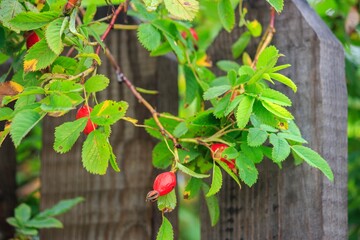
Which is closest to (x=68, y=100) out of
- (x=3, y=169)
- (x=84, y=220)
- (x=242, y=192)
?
(x=242, y=192)

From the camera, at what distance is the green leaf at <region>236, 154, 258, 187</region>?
1340mm

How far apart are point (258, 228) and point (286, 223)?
78 mm

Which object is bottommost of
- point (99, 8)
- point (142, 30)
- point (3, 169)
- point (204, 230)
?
point (204, 230)

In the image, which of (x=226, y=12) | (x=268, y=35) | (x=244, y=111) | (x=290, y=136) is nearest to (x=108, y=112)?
(x=244, y=111)

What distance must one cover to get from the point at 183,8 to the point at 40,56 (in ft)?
0.89

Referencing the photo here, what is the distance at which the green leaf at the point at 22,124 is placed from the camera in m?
1.15

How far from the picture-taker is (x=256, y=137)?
1.31m

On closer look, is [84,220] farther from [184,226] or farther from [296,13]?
[184,226]

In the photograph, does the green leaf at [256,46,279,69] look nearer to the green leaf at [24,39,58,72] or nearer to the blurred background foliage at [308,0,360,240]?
the green leaf at [24,39,58,72]

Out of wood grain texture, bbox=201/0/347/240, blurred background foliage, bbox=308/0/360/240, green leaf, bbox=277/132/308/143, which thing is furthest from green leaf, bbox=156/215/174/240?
blurred background foliage, bbox=308/0/360/240

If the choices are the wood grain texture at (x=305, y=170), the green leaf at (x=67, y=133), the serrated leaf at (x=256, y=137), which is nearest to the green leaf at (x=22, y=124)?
the green leaf at (x=67, y=133)

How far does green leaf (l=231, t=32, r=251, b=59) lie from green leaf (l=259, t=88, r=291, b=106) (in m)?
0.44

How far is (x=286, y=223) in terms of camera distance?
157 cm

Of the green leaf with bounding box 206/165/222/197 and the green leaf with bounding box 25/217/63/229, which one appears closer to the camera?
the green leaf with bounding box 206/165/222/197
